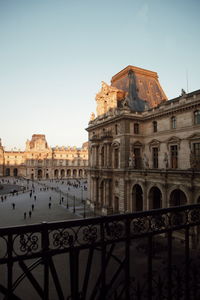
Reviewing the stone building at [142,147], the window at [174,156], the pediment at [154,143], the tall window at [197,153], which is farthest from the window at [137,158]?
the tall window at [197,153]

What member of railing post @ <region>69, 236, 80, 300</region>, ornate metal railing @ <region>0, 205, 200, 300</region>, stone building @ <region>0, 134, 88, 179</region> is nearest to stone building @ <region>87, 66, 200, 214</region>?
ornate metal railing @ <region>0, 205, 200, 300</region>

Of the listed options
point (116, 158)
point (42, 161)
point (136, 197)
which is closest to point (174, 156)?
point (136, 197)

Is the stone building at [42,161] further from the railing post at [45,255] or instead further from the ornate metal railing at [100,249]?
the railing post at [45,255]

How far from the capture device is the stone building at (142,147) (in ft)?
72.0

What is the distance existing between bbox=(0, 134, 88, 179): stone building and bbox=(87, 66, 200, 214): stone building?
224 ft

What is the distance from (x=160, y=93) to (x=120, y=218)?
38.2 metres

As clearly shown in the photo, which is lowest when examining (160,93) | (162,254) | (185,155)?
(162,254)

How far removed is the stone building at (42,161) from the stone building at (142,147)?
6837 centimetres

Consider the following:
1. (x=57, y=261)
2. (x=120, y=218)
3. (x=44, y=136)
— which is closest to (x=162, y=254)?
(x=57, y=261)

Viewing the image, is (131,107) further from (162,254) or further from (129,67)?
(162,254)

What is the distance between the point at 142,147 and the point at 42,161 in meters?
80.6

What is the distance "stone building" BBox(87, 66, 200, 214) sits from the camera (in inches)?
864

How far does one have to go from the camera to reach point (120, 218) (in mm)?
3857

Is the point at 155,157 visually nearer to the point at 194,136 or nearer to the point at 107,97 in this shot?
the point at 194,136
